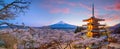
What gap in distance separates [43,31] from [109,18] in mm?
1453

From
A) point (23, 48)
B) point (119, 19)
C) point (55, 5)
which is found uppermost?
point (55, 5)

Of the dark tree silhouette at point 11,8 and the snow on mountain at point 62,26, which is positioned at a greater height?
the dark tree silhouette at point 11,8

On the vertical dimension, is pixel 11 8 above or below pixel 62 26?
above

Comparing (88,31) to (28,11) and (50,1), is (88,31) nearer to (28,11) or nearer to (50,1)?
(50,1)

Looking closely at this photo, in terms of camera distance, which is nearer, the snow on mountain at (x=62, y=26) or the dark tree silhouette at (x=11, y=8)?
the dark tree silhouette at (x=11, y=8)

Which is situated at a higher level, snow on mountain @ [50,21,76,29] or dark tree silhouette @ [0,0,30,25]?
dark tree silhouette @ [0,0,30,25]

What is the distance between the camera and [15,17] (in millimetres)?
4016

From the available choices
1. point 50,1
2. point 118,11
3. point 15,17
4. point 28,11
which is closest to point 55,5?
point 50,1

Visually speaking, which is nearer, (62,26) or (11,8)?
(11,8)

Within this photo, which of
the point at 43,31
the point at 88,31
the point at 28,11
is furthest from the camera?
the point at 88,31

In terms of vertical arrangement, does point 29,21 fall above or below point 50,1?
below

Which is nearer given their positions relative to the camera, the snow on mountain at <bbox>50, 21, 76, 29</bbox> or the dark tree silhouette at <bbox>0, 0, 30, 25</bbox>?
the dark tree silhouette at <bbox>0, 0, 30, 25</bbox>

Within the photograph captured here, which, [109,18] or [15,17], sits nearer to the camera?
[15,17]

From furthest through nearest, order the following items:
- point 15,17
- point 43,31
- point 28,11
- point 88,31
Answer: point 88,31, point 43,31, point 28,11, point 15,17
